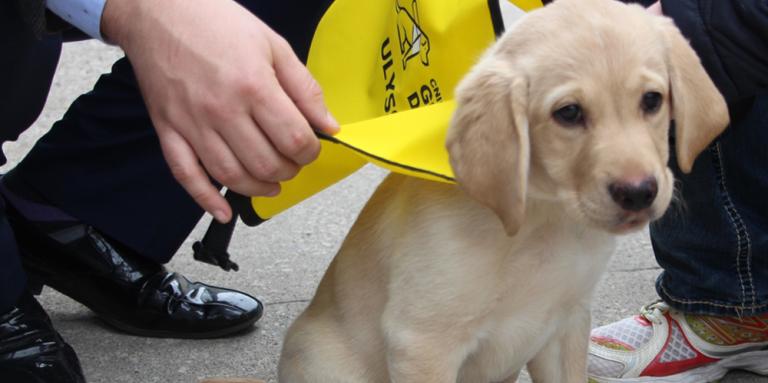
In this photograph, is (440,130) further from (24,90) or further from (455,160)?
(24,90)

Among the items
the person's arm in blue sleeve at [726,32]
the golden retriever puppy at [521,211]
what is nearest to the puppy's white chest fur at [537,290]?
the golden retriever puppy at [521,211]

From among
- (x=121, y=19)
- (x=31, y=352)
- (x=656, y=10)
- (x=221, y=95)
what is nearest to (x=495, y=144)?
(x=221, y=95)

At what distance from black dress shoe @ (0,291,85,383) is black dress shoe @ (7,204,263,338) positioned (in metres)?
0.34

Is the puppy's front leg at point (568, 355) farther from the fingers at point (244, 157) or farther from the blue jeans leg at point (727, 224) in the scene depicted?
the fingers at point (244, 157)

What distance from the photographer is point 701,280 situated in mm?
2660

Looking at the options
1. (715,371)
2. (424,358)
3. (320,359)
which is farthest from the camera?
(715,371)

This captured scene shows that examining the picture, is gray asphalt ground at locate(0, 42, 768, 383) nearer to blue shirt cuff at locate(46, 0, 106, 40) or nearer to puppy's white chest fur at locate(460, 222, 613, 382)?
puppy's white chest fur at locate(460, 222, 613, 382)

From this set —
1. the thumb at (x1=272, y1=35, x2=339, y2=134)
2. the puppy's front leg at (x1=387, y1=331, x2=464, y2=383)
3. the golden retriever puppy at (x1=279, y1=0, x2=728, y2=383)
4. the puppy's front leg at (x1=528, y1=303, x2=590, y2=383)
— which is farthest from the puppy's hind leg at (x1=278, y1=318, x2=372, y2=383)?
the thumb at (x1=272, y1=35, x2=339, y2=134)

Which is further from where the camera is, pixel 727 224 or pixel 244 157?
pixel 727 224

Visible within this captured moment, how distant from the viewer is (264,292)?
326cm

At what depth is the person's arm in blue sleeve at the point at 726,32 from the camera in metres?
2.05

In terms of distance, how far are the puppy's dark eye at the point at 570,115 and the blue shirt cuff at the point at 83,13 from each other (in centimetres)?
85

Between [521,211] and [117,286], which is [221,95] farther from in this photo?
[117,286]

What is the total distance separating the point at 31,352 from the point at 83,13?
95 cm
